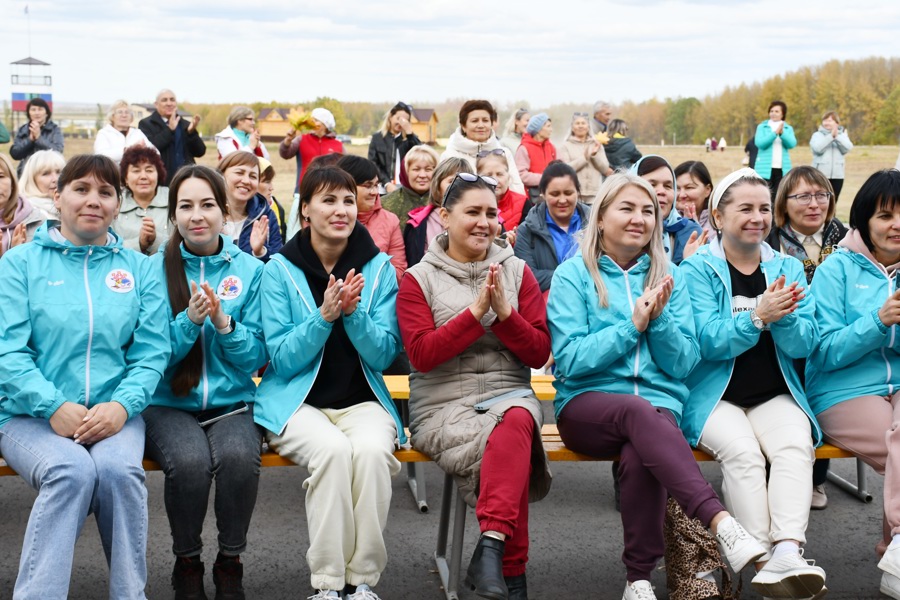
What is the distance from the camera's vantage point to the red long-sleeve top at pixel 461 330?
3.78m

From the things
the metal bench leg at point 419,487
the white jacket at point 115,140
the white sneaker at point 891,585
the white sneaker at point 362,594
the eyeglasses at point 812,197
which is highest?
the white jacket at point 115,140

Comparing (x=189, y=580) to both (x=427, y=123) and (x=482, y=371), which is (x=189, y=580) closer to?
(x=482, y=371)

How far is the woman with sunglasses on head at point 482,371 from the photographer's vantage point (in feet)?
11.6

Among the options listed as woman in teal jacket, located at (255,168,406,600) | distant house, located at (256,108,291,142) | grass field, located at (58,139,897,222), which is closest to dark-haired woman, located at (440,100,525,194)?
woman in teal jacket, located at (255,168,406,600)

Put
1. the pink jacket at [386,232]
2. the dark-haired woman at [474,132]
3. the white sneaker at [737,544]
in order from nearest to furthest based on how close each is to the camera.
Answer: the white sneaker at [737,544] → the pink jacket at [386,232] → the dark-haired woman at [474,132]

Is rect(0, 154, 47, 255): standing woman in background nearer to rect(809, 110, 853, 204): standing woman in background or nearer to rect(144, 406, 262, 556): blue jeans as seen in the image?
rect(144, 406, 262, 556): blue jeans

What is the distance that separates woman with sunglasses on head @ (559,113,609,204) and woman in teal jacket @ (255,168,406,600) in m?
6.80

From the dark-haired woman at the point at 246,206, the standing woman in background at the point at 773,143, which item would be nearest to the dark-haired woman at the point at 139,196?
the dark-haired woman at the point at 246,206

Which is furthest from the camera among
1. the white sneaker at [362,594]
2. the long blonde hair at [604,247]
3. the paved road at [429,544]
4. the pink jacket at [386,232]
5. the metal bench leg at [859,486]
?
the pink jacket at [386,232]

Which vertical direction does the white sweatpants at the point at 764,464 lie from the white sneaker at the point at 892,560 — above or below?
above

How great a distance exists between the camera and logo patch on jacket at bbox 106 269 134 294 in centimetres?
376

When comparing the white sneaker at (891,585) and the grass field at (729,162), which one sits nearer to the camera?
the white sneaker at (891,585)

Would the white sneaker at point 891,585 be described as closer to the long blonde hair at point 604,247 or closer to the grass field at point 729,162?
the long blonde hair at point 604,247

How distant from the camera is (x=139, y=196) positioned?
5.86 meters
